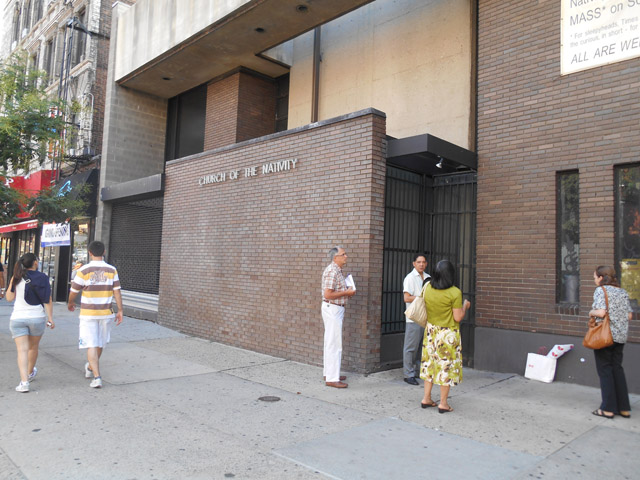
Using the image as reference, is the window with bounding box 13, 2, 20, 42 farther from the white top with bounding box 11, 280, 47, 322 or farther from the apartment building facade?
the white top with bounding box 11, 280, 47, 322

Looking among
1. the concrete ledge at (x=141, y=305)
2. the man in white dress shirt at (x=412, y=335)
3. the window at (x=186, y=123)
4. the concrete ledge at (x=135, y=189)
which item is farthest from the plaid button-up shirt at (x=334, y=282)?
the window at (x=186, y=123)

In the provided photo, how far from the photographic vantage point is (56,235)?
1644 cm

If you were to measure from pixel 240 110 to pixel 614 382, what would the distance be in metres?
10.6

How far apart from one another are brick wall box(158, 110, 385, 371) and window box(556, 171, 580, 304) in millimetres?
2534

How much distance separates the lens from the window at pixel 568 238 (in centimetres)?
701

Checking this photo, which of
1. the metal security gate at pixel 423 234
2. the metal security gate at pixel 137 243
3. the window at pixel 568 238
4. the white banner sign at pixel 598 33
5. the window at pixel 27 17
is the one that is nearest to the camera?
the white banner sign at pixel 598 33

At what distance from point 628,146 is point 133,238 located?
40.6 feet

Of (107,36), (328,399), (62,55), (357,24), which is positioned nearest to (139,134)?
(107,36)

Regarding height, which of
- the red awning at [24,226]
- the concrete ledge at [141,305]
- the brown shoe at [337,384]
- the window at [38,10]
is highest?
the window at [38,10]

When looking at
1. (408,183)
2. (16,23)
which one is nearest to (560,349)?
(408,183)

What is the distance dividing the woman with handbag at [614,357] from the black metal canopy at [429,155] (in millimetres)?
2984

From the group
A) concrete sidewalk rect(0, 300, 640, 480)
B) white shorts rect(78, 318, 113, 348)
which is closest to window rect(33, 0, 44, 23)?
concrete sidewalk rect(0, 300, 640, 480)

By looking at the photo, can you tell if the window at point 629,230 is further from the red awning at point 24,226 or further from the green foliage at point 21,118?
the red awning at point 24,226

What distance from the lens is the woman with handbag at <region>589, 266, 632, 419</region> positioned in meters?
5.29
